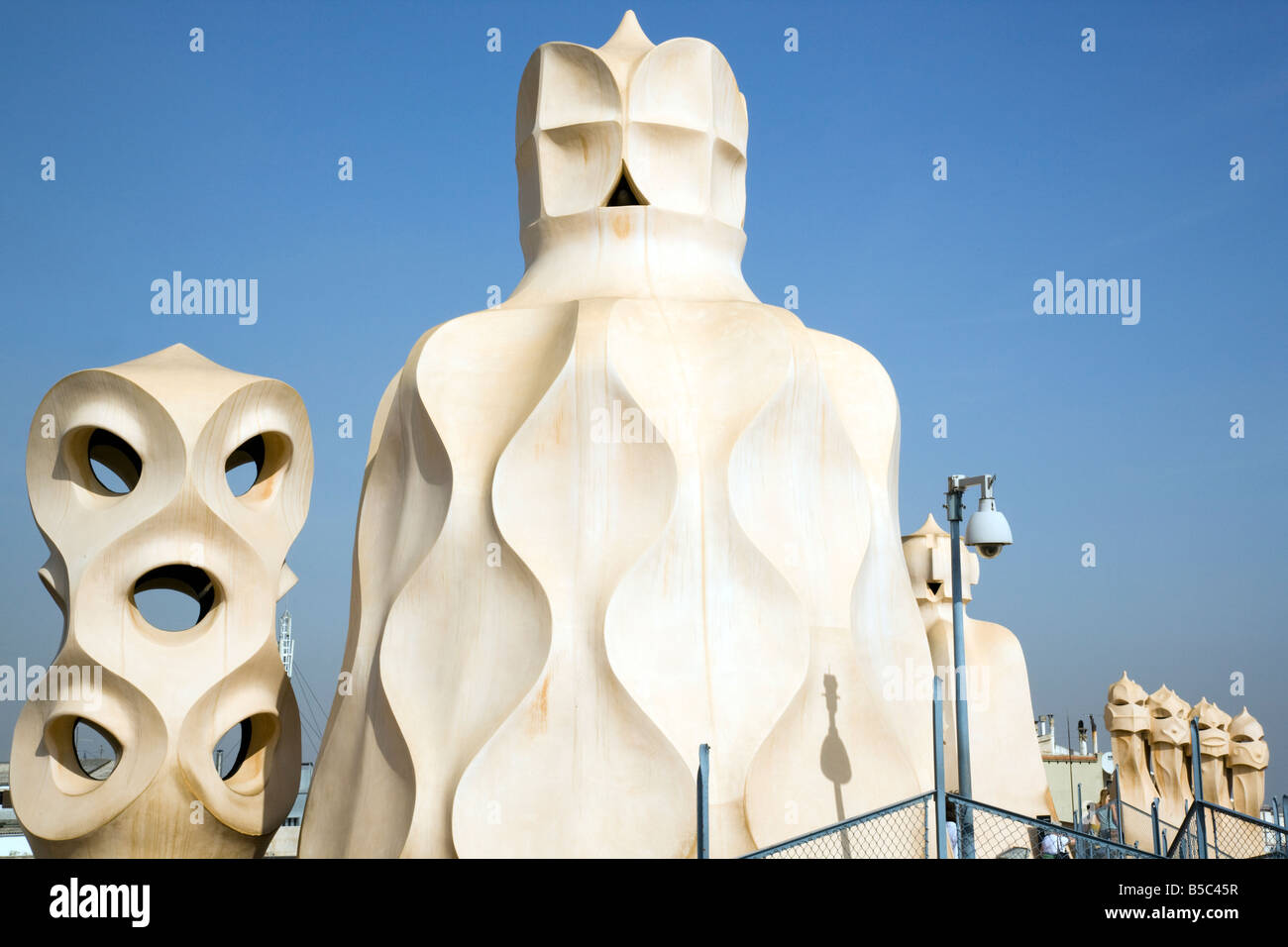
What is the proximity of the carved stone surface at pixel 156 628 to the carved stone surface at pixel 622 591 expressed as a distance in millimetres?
1326

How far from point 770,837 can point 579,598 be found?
2943 millimetres

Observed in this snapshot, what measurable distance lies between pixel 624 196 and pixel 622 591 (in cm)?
597

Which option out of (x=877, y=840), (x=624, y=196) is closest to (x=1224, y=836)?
(x=877, y=840)

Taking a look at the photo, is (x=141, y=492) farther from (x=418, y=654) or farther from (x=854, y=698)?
(x=854, y=698)

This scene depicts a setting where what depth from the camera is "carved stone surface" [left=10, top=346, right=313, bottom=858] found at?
1395 cm

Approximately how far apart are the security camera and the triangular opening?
6353mm

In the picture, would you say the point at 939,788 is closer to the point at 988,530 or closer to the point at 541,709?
the point at 988,530

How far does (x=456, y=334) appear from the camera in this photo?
1412 centimetres

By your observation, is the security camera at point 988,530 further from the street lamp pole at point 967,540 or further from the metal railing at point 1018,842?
the metal railing at point 1018,842

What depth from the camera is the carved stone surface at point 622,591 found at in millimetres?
11906
